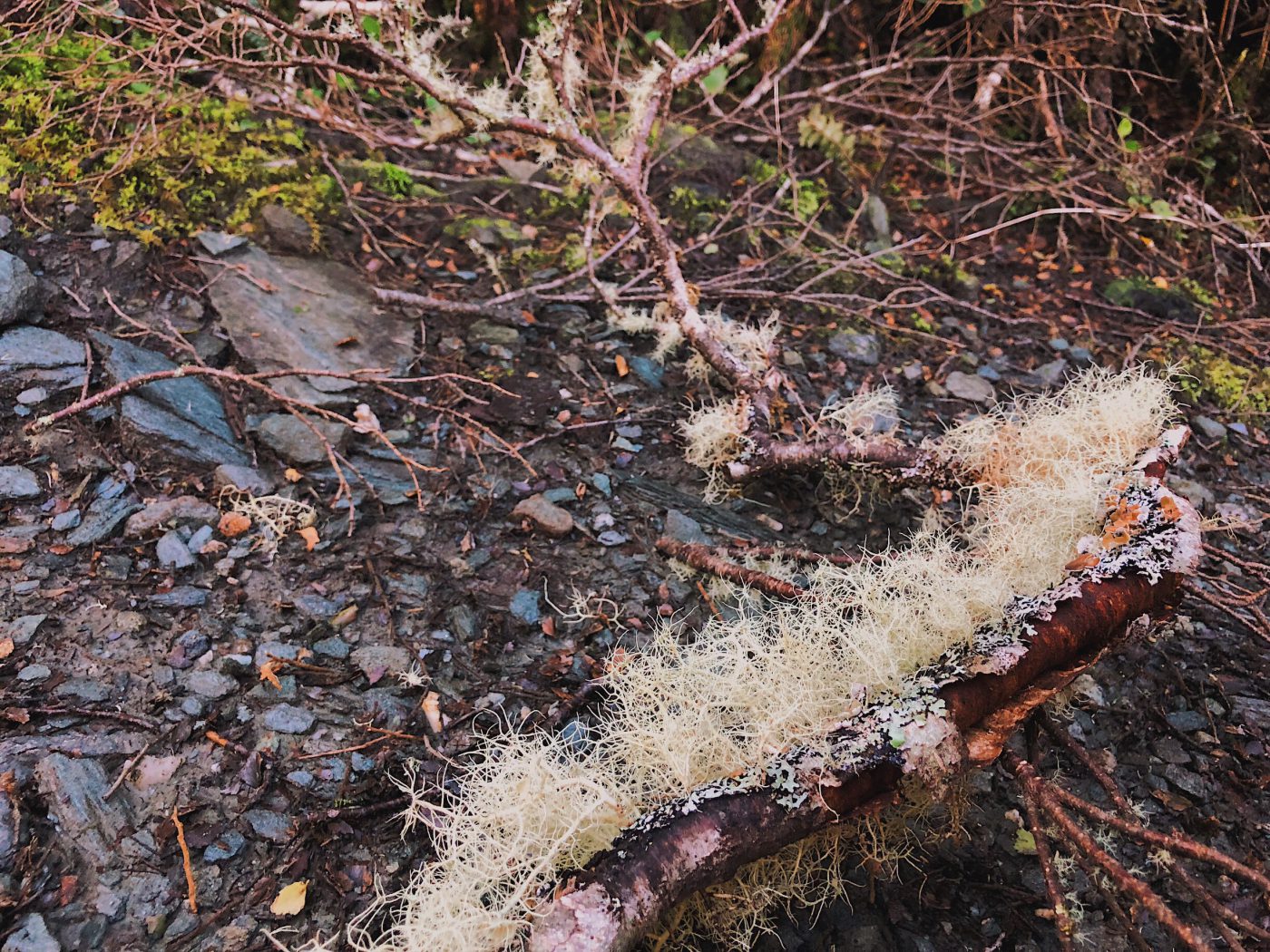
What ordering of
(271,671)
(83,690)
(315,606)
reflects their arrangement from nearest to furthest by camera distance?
(83,690) → (271,671) → (315,606)

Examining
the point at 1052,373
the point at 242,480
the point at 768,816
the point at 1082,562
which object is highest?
the point at 1082,562

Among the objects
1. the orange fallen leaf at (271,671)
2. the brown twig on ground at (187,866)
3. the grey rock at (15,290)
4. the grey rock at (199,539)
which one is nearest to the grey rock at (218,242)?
the grey rock at (15,290)

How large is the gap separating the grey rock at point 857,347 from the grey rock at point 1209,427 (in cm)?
124

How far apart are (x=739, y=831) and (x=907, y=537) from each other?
58.0 inches

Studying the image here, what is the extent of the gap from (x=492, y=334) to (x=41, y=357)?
149cm

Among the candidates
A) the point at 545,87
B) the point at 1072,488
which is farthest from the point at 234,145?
the point at 1072,488

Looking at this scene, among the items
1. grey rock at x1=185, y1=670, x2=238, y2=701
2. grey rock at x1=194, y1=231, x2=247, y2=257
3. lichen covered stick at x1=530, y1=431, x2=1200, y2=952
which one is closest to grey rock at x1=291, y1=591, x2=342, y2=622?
grey rock at x1=185, y1=670, x2=238, y2=701

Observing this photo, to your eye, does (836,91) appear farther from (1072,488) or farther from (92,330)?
(92,330)

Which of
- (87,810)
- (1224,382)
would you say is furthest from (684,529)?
(1224,382)

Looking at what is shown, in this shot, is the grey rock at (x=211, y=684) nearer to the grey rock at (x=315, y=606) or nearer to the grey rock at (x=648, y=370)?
the grey rock at (x=315, y=606)

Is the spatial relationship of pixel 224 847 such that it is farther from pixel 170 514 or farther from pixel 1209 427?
A: pixel 1209 427

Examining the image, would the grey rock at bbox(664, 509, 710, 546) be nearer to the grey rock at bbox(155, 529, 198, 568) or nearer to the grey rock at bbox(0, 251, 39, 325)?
the grey rock at bbox(155, 529, 198, 568)

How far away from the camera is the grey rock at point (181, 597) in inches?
91.6

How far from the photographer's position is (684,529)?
287cm
